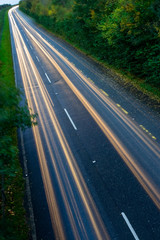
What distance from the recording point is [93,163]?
8719mm

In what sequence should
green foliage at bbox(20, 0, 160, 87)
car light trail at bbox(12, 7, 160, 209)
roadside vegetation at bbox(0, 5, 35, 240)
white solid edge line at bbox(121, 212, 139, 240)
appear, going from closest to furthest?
roadside vegetation at bbox(0, 5, 35, 240) → white solid edge line at bbox(121, 212, 139, 240) → car light trail at bbox(12, 7, 160, 209) → green foliage at bbox(20, 0, 160, 87)

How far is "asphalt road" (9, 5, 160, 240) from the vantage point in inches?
253

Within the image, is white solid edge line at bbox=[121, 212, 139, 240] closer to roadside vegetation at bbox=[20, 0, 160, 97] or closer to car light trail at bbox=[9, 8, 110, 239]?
car light trail at bbox=[9, 8, 110, 239]

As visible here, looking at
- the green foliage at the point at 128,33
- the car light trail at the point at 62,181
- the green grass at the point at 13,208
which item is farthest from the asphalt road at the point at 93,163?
the green foliage at the point at 128,33

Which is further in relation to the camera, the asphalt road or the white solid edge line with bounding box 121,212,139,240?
the asphalt road

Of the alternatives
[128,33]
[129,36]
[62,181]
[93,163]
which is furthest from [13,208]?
[129,36]

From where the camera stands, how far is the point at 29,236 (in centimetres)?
632

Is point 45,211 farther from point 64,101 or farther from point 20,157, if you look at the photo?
point 64,101

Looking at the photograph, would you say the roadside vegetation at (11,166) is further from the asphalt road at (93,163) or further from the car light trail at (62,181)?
the car light trail at (62,181)

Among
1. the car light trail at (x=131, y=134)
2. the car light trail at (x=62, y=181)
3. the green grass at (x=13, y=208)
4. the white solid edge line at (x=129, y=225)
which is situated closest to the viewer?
the green grass at (x=13, y=208)

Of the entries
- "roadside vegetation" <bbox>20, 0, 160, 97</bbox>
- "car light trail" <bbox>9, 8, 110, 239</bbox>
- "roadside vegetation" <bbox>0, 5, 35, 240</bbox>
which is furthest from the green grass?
"roadside vegetation" <bbox>20, 0, 160, 97</bbox>

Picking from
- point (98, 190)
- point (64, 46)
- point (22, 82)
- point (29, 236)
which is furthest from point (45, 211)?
point (64, 46)

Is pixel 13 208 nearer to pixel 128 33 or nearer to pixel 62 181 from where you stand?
pixel 62 181

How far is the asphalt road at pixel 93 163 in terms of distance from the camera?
253 inches
